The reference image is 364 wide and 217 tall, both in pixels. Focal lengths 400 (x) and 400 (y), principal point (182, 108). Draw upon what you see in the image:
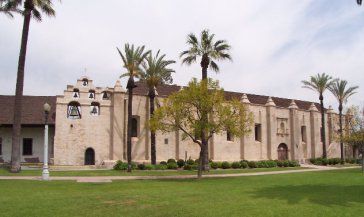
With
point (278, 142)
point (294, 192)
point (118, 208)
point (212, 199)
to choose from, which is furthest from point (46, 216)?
point (278, 142)

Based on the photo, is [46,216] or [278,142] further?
[278,142]

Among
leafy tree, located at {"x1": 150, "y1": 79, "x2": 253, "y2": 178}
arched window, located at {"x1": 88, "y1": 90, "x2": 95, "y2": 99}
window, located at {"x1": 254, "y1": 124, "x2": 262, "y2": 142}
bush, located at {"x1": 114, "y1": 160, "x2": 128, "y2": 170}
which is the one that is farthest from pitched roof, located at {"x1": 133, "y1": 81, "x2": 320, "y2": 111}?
leafy tree, located at {"x1": 150, "y1": 79, "x2": 253, "y2": 178}

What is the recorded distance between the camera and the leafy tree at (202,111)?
27734 mm

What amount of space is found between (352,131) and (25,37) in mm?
35841

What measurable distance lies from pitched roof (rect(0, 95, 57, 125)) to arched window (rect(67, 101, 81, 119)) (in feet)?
7.97

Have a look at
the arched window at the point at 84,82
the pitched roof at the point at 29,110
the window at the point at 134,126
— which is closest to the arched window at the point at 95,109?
the arched window at the point at 84,82

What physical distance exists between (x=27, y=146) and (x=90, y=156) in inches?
268

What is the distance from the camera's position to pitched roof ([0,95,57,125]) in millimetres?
41000

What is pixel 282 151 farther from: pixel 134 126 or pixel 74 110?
pixel 74 110

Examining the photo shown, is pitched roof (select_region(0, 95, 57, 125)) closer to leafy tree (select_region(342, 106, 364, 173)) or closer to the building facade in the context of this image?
the building facade

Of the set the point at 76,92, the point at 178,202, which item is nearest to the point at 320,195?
the point at 178,202

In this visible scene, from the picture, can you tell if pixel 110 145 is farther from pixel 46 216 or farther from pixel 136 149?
pixel 46 216

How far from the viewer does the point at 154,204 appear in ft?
48.4

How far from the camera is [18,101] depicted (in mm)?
29953
